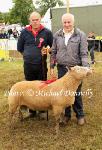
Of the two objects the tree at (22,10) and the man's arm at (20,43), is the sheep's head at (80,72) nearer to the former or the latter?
the man's arm at (20,43)

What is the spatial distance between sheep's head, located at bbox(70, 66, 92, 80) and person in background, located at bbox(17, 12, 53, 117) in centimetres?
96

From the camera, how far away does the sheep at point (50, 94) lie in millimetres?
6559

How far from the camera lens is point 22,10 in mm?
64000

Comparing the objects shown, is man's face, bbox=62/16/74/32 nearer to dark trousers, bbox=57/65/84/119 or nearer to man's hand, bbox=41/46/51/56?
man's hand, bbox=41/46/51/56

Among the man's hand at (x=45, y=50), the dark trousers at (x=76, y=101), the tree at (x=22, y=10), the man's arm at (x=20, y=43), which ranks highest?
the tree at (x=22, y=10)

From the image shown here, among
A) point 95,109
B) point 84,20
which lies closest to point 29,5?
point 84,20

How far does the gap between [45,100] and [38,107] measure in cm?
24

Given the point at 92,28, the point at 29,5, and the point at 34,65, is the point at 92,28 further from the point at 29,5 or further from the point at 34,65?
the point at 29,5

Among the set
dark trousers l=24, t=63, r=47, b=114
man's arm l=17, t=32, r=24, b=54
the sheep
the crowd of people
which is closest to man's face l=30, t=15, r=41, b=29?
man's arm l=17, t=32, r=24, b=54

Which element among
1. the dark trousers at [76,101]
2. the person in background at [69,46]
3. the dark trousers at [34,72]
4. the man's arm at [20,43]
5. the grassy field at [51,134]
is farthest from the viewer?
the dark trousers at [34,72]

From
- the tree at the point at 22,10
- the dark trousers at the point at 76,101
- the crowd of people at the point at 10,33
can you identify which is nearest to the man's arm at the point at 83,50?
the dark trousers at the point at 76,101

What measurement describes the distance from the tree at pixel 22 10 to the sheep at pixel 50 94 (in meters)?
57.5

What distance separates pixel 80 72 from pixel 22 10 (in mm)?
59040

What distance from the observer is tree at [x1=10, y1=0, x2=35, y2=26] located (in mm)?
63781
